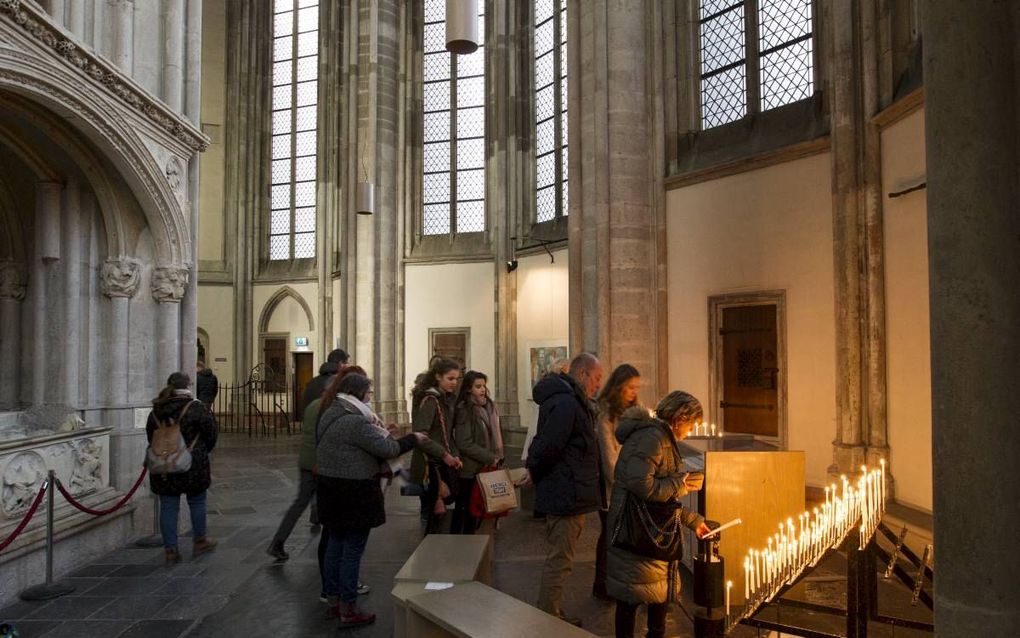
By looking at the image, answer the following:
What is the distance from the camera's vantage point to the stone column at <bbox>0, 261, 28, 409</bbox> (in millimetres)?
7645

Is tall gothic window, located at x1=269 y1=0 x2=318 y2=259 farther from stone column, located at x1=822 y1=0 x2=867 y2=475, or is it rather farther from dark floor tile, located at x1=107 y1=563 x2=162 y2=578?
stone column, located at x1=822 y1=0 x2=867 y2=475

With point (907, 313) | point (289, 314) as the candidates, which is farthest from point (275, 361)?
point (907, 313)

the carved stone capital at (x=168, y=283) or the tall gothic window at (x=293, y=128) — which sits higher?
the tall gothic window at (x=293, y=128)

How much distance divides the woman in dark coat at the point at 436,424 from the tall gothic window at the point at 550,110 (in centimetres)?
1025

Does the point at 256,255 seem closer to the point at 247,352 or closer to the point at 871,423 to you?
the point at 247,352

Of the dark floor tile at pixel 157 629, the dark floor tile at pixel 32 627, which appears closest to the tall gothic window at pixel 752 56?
the dark floor tile at pixel 157 629

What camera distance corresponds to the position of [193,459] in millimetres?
6559

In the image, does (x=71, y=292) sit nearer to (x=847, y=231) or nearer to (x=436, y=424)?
(x=436, y=424)

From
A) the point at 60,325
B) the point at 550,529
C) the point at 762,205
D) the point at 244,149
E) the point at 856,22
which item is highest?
the point at 244,149

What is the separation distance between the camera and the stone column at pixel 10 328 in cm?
764

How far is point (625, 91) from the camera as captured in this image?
33.5ft

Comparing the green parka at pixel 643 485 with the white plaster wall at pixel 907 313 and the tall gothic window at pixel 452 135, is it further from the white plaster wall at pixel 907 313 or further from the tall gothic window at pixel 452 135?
the tall gothic window at pixel 452 135

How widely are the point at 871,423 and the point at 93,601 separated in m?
6.94

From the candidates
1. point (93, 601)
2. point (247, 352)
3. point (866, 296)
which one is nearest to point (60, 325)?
point (93, 601)
